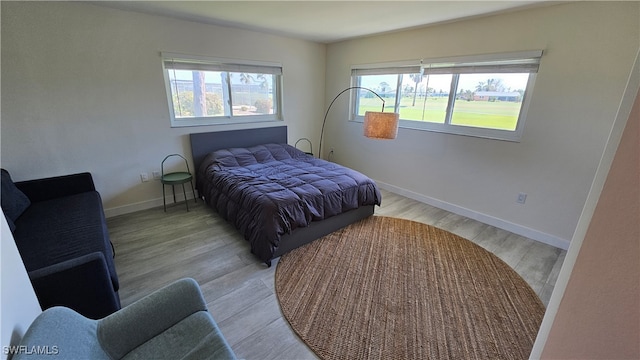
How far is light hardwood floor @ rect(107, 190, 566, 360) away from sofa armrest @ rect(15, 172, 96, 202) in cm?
51

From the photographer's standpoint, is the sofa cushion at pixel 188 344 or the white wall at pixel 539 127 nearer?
the sofa cushion at pixel 188 344

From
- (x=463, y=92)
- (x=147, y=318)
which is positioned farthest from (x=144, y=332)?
(x=463, y=92)

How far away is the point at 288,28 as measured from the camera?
3.47 m

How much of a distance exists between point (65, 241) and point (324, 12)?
9.75ft

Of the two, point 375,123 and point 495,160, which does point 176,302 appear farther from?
point 495,160

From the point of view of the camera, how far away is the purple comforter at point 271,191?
2328 mm

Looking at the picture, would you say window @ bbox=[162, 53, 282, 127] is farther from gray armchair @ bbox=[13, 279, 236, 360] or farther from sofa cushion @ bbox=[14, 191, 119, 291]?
gray armchair @ bbox=[13, 279, 236, 360]

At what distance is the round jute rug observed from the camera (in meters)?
1.63

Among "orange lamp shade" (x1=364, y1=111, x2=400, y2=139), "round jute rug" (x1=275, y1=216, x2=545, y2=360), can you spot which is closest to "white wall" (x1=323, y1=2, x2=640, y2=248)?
"round jute rug" (x1=275, y1=216, x2=545, y2=360)

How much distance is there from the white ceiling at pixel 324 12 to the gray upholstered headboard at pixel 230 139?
1404 mm

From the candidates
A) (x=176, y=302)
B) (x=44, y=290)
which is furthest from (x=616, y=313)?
(x=44, y=290)

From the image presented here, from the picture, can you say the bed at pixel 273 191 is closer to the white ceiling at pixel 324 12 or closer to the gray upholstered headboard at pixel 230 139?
the gray upholstered headboard at pixel 230 139

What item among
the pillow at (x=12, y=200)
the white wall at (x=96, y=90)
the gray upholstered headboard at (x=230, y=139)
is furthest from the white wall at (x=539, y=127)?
the pillow at (x=12, y=200)

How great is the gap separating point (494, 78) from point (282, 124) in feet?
9.83
